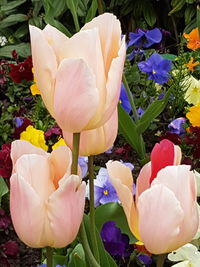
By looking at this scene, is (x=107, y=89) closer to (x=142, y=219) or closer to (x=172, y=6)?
(x=142, y=219)

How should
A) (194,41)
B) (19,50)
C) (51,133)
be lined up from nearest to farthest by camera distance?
(51,133), (194,41), (19,50)

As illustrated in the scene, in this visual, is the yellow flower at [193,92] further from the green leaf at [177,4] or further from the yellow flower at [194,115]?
the green leaf at [177,4]

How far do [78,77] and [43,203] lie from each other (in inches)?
6.3

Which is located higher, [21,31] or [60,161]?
[60,161]

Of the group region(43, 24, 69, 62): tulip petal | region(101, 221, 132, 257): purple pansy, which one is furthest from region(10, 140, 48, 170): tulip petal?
region(101, 221, 132, 257): purple pansy

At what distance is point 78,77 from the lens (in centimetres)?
81

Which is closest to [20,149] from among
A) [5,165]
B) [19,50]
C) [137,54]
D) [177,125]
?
[5,165]

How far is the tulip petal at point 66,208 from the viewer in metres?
0.83

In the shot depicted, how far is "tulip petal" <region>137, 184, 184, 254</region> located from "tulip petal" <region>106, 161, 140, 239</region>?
0.04m

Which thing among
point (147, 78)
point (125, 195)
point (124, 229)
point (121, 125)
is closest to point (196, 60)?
point (147, 78)

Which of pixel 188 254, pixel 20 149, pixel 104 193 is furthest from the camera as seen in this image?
pixel 104 193

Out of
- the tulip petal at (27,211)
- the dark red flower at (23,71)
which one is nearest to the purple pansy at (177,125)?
the dark red flower at (23,71)

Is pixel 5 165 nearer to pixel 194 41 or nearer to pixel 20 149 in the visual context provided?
pixel 20 149

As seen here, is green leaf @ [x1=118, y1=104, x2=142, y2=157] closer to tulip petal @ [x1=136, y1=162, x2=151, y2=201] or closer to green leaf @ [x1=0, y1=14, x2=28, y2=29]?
tulip petal @ [x1=136, y1=162, x2=151, y2=201]
